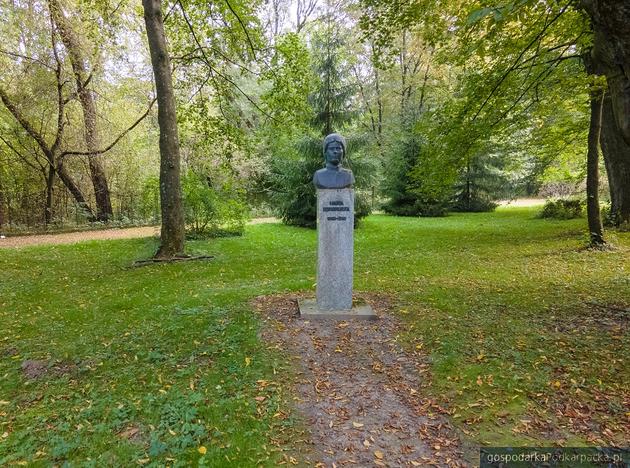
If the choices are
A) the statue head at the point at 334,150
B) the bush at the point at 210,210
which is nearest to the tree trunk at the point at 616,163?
the statue head at the point at 334,150

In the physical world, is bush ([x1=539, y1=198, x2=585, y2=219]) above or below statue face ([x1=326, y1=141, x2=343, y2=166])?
below

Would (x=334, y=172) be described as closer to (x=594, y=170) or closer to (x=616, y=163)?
(x=594, y=170)

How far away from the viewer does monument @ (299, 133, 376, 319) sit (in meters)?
5.53

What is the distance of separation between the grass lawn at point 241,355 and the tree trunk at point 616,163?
3935mm

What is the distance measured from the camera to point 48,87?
51.6ft

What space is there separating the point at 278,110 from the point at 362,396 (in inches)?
364

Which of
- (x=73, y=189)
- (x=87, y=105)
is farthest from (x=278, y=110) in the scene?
(x=73, y=189)

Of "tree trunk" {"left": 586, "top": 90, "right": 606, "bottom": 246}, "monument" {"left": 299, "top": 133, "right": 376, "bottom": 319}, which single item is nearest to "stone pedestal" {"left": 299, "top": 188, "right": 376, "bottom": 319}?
"monument" {"left": 299, "top": 133, "right": 376, "bottom": 319}

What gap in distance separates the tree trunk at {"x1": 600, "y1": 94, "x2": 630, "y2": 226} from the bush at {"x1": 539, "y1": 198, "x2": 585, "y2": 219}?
4.70 meters

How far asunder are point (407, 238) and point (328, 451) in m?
10.5

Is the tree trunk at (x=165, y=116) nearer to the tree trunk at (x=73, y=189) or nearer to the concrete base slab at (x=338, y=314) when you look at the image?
the concrete base slab at (x=338, y=314)

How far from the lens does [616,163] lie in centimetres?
1193

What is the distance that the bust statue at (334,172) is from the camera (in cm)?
552

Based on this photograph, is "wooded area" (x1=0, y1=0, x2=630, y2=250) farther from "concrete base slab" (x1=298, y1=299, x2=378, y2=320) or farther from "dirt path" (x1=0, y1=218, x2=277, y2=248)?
"concrete base slab" (x1=298, y1=299, x2=378, y2=320)
